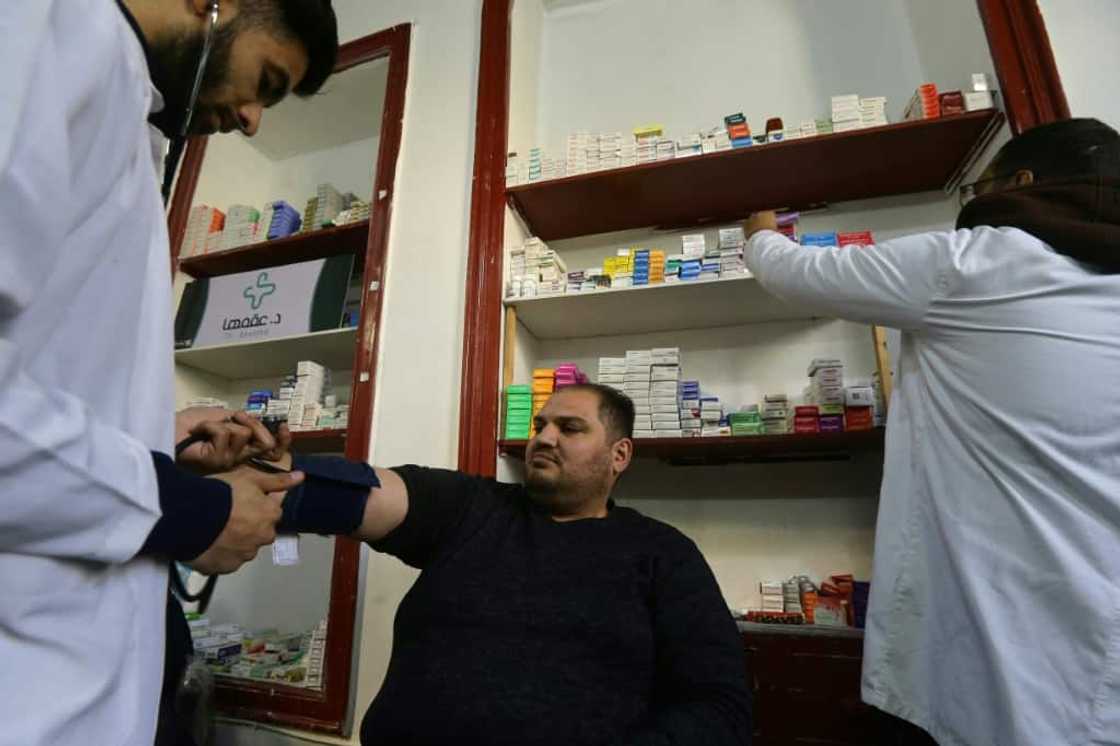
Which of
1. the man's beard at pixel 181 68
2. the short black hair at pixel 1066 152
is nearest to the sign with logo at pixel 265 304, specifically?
the man's beard at pixel 181 68

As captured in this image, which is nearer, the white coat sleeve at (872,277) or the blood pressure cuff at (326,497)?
the blood pressure cuff at (326,497)

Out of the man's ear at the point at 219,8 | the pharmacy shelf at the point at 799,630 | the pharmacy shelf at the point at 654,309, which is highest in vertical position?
the pharmacy shelf at the point at 654,309

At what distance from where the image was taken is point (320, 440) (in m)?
2.14

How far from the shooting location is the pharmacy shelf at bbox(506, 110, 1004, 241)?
1818mm

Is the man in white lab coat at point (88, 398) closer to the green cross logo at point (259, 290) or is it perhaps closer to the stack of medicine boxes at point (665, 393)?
the stack of medicine boxes at point (665, 393)

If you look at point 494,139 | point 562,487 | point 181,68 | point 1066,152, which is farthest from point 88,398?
point 494,139

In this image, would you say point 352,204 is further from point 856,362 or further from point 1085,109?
point 1085,109

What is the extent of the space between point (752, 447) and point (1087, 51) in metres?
1.53

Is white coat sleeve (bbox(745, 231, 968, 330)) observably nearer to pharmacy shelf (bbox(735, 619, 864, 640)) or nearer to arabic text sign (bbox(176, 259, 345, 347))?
pharmacy shelf (bbox(735, 619, 864, 640))

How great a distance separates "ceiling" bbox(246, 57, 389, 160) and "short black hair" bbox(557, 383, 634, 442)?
187 cm

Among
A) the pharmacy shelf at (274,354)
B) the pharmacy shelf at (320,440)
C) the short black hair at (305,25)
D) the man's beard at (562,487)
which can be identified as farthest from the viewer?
the pharmacy shelf at (274,354)

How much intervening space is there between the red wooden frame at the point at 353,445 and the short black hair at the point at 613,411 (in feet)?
2.44

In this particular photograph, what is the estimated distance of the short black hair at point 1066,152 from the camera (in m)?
1.13

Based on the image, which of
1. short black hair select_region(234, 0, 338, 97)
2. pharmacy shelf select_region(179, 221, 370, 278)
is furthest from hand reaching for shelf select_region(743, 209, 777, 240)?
pharmacy shelf select_region(179, 221, 370, 278)
